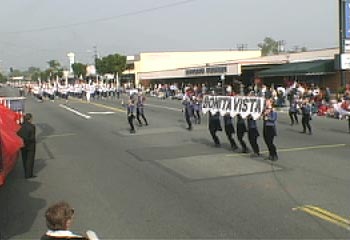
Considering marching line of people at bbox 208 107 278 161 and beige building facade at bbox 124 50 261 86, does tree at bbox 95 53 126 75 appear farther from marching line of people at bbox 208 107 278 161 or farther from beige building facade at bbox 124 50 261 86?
marching line of people at bbox 208 107 278 161

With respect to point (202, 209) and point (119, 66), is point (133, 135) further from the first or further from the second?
point (119, 66)

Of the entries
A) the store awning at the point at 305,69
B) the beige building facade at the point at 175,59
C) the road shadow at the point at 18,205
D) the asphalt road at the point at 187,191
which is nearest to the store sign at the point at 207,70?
the store awning at the point at 305,69

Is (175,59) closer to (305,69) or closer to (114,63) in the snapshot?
(114,63)

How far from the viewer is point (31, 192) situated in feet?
33.2

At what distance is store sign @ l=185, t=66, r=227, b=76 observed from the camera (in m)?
52.0

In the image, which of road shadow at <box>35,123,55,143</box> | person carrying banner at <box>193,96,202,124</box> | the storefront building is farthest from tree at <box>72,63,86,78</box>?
person carrying banner at <box>193,96,202,124</box>

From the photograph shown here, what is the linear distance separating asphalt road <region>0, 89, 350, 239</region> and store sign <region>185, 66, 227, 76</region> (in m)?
34.9

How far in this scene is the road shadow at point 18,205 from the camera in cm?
754

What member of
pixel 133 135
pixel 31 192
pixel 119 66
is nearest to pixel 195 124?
pixel 133 135

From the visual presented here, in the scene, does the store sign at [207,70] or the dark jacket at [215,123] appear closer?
the dark jacket at [215,123]

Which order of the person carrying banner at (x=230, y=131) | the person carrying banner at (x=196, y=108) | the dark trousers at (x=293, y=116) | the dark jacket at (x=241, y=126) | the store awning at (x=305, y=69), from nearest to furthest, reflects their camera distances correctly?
the dark jacket at (x=241, y=126) < the person carrying banner at (x=230, y=131) < the dark trousers at (x=293, y=116) < the person carrying banner at (x=196, y=108) < the store awning at (x=305, y=69)

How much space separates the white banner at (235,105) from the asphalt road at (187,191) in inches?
43.8

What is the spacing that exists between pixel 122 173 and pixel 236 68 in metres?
38.5

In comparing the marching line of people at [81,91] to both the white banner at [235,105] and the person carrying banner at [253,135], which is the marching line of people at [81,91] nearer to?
the white banner at [235,105]
